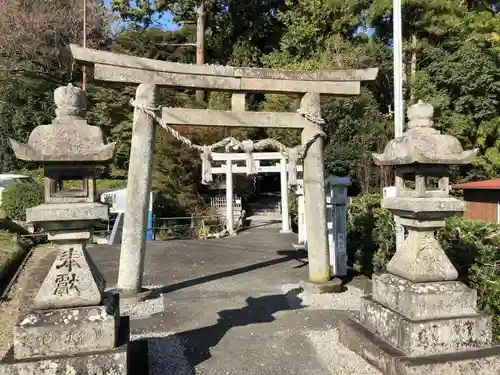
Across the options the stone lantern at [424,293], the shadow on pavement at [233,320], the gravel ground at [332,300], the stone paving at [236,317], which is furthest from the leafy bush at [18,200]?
the stone lantern at [424,293]

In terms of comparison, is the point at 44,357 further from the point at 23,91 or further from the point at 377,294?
the point at 23,91

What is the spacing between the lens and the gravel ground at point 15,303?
5.32m

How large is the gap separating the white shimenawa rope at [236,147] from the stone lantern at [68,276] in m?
2.66

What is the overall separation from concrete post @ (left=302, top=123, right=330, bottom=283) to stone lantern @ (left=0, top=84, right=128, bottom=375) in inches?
161

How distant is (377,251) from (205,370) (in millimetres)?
4312

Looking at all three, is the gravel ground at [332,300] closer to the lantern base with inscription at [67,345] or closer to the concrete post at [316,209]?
the concrete post at [316,209]

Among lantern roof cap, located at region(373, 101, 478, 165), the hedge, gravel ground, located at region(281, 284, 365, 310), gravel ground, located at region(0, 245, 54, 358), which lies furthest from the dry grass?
lantern roof cap, located at region(373, 101, 478, 165)

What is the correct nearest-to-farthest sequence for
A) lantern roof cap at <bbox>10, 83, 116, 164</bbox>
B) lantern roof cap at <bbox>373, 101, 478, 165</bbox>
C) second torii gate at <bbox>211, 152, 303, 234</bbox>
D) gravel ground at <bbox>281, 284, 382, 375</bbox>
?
lantern roof cap at <bbox>10, 83, 116, 164</bbox>
lantern roof cap at <bbox>373, 101, 478, 165</bbox>
gravel ground at <bbox>281, 284, 382, 375</bbox>
second torii gate at <bbox>211, 152, 303, 234</bbox>

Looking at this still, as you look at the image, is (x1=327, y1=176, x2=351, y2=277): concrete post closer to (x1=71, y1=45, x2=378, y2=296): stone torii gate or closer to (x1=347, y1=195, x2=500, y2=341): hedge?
(x1=347, y1=195, x2=500, y2=341): hedge

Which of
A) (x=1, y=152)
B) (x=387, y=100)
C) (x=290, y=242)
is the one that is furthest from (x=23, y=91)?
(x=387, y=100)

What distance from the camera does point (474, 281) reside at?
15.8 ft

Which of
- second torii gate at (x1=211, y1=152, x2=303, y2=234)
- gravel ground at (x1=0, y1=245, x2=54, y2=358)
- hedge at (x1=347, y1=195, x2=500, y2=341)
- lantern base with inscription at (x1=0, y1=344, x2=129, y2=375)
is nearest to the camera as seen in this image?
lantern base with inscription at (x1=0, y1=344, x2=129, y2=375)

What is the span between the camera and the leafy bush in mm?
14469

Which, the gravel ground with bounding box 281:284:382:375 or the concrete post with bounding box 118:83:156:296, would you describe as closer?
the gravel ground with bounding box 281:284:382:375
